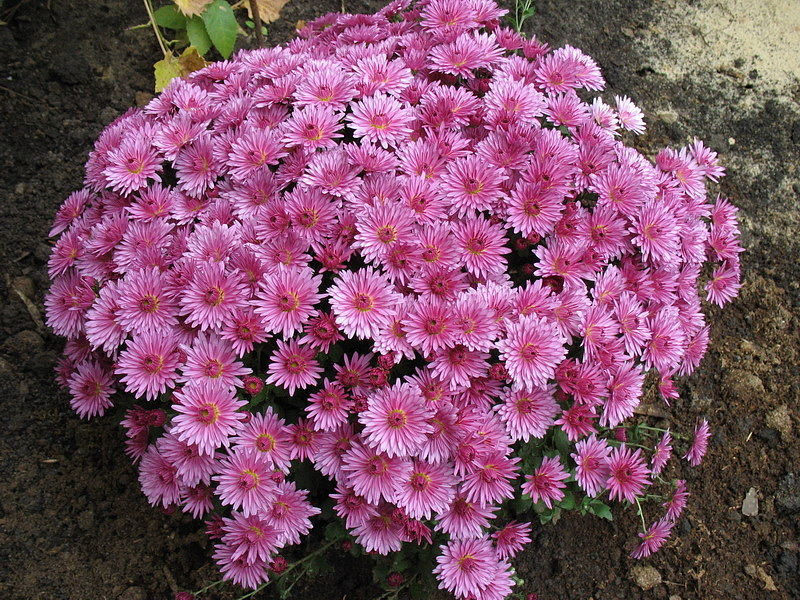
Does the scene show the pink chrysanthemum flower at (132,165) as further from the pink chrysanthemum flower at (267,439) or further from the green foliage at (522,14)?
the green foliage at (522,14)

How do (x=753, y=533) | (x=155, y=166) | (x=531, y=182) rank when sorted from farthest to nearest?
(x=753, y=533), (x=155, y=166), (x=531, y=182)

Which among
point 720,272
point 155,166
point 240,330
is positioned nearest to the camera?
point 240,330

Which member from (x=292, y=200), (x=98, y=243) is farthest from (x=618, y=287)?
(x=98, y=243)

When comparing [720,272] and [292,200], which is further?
[720,272]

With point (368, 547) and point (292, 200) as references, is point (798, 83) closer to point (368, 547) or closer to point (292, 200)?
point (292, 200)

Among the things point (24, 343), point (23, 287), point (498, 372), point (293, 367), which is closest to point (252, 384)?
point (293, 367)

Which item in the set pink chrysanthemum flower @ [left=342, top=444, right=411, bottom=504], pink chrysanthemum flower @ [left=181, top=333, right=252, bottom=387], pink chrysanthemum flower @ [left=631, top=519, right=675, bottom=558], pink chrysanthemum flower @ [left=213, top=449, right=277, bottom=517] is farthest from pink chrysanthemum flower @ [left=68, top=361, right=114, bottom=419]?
pink chrysanthemum flower @ [left=631, top=519, right=675, bottom=558]
